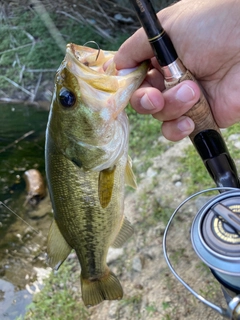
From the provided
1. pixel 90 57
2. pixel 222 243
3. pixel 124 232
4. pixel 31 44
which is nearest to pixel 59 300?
pixel 124 232

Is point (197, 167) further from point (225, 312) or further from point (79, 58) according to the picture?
point (225, 312)

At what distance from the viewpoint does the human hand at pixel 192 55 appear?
5.68ft

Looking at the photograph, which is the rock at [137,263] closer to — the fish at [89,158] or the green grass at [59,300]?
the green grass at [59,300]

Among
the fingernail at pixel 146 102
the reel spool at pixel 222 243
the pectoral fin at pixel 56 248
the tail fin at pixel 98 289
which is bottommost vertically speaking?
the tail fin at pixel 98 289

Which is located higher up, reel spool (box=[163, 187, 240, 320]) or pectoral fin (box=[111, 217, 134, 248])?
reel spool (box=[163, 187, 240, 320])

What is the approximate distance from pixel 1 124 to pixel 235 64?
235 inches

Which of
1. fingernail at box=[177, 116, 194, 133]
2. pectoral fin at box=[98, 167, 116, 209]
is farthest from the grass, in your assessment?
pectoral fin at box=[98, 167, 116, 209]

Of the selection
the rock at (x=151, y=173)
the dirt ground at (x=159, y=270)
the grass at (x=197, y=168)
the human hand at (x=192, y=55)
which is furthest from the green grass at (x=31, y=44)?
the human hand at (x=192, y=55)

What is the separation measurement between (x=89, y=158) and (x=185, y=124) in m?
0.51

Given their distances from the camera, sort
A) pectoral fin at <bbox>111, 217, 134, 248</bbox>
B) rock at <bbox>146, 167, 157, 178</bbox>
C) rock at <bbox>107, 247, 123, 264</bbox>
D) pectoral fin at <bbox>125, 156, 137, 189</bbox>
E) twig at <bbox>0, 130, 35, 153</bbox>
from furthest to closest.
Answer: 1. twig at <bbox>0, 130, 35, 153</bbox>
2. rock at <bbox>146, 167, 157, 178</bbox>
3. rock at <bbox>107, 247, 123, 264</bbox>
4. pectoral fin at <bbox>111, 217, 134, 248</bbox>
5. pectoral fin at <bbox>125, 156, 137, 189</bbox>

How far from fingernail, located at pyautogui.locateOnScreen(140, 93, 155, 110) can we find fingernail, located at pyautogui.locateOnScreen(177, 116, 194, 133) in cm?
→ 18

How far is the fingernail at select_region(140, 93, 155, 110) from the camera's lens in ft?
5.70

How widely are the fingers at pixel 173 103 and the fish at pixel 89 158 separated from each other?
108 millimetres

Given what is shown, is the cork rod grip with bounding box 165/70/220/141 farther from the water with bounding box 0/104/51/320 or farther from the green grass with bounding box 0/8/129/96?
the green grass with bounding box 0/8/129/96
